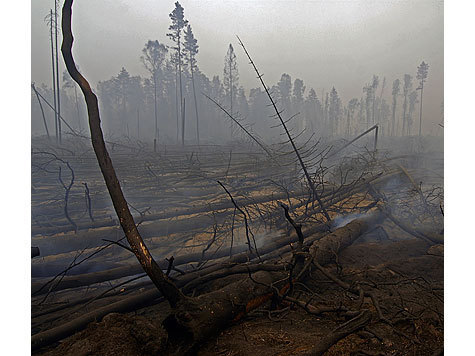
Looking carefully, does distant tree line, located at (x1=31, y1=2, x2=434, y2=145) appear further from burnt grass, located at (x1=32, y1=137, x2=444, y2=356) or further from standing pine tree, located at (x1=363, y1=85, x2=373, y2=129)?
burnt grass, located at (x1=32, y1=137, x2=444, y2=356)

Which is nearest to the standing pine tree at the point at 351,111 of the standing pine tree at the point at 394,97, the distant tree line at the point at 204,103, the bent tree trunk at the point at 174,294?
the distant tree line at the point at 204,103

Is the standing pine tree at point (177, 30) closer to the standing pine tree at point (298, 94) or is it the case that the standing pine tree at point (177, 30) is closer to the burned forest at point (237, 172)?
the burned forest at point (237, 172)

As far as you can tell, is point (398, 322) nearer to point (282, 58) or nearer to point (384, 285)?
point (384, 285)

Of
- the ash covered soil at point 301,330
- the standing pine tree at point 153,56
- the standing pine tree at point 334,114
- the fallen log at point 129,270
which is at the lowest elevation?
the ash covered soil at point 301,330

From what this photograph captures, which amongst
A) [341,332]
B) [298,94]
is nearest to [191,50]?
[298,94]

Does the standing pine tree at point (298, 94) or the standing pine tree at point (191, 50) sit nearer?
the standing pine tree at point (191, 50)

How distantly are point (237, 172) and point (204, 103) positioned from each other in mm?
834

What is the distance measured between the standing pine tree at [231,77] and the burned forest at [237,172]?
2cm

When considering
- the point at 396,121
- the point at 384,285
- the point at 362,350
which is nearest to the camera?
the point at 362,350

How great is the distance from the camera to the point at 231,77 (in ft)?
10.2

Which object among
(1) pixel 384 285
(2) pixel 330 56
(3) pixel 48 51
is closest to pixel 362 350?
(1) pixel 384 285

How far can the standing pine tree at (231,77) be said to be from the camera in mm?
2977

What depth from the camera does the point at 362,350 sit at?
5.54ft
